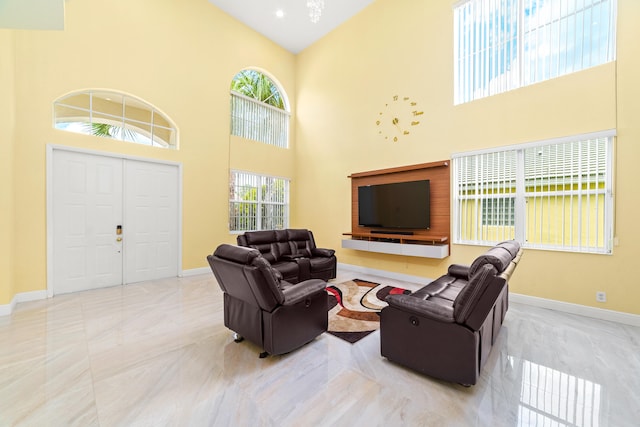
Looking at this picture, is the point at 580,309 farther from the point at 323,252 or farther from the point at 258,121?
the point at 258,121

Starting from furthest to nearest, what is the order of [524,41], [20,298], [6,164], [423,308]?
[524,41], [20,298], [6,164], [423,308]

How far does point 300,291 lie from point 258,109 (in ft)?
18.5

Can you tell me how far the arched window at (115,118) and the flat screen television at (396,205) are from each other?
Answer: 13.5 ft

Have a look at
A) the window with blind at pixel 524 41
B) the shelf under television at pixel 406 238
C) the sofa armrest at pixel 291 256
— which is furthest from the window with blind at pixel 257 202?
the window with blind at pixel 524 41

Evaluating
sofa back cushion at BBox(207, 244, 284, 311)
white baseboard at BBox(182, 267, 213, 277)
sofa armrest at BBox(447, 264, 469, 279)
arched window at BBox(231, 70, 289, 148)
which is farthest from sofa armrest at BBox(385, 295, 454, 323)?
arched window at BBox(231, 70, 289, 148)

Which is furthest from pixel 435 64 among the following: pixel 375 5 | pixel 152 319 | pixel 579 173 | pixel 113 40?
pixel 152 319

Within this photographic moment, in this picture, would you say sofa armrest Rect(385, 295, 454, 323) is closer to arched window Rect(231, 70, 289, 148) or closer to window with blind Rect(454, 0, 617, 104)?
window with blind Rect(454, 0, 617, 104)

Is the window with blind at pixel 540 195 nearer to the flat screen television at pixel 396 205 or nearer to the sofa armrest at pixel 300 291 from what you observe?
the flat screen television at pixel 396 205

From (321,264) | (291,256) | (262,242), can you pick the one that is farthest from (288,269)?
(262,242)

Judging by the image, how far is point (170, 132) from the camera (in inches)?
204

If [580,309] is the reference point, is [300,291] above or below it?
above

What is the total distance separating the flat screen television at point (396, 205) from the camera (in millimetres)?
4758

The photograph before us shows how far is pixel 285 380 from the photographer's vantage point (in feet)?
6.54

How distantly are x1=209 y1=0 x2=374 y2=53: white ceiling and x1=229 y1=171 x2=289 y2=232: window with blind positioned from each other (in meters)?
3.62
